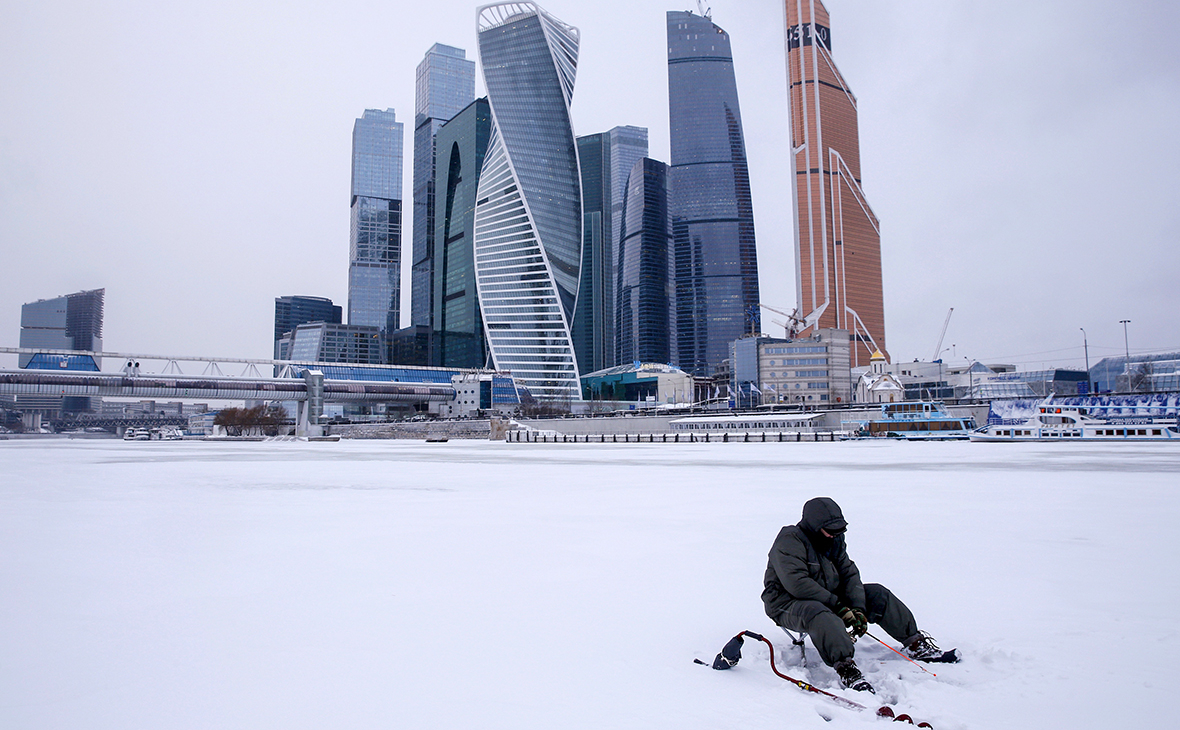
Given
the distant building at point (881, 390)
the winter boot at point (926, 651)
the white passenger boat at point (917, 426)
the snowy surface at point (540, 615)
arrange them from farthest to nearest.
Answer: the distant building at point (881, 390)
the white passenger boat at point (917, 426)
the winter boot at point (926, 651)
the snowy surface at point (540, 615)

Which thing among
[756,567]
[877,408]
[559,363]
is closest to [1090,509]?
[756,567]

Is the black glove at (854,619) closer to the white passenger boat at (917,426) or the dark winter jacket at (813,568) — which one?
the dark winter jacket at (813,568)

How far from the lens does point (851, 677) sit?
4.99 m

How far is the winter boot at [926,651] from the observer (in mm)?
5320

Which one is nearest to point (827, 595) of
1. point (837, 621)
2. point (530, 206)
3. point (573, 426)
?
point (837, 621)

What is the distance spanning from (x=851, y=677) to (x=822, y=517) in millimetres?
1211

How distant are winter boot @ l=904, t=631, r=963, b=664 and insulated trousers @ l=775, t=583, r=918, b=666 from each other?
5cm

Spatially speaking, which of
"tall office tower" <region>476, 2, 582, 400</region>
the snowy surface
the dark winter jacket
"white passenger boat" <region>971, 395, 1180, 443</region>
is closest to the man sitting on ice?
the dark winter jacket

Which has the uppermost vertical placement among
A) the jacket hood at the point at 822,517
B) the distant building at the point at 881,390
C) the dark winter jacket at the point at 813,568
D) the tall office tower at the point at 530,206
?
the tall office tower at the point at 530,206

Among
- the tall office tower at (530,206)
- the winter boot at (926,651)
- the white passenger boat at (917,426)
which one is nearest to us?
the winter boot at (926,651)

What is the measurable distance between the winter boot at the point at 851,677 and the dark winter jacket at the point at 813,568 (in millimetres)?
517

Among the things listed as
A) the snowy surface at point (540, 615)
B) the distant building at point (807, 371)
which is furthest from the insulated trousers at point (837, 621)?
the distant building at point (807, 371)

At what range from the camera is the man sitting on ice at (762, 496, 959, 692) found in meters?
5.32

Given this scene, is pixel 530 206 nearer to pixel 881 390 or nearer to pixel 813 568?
pixel 881 390
